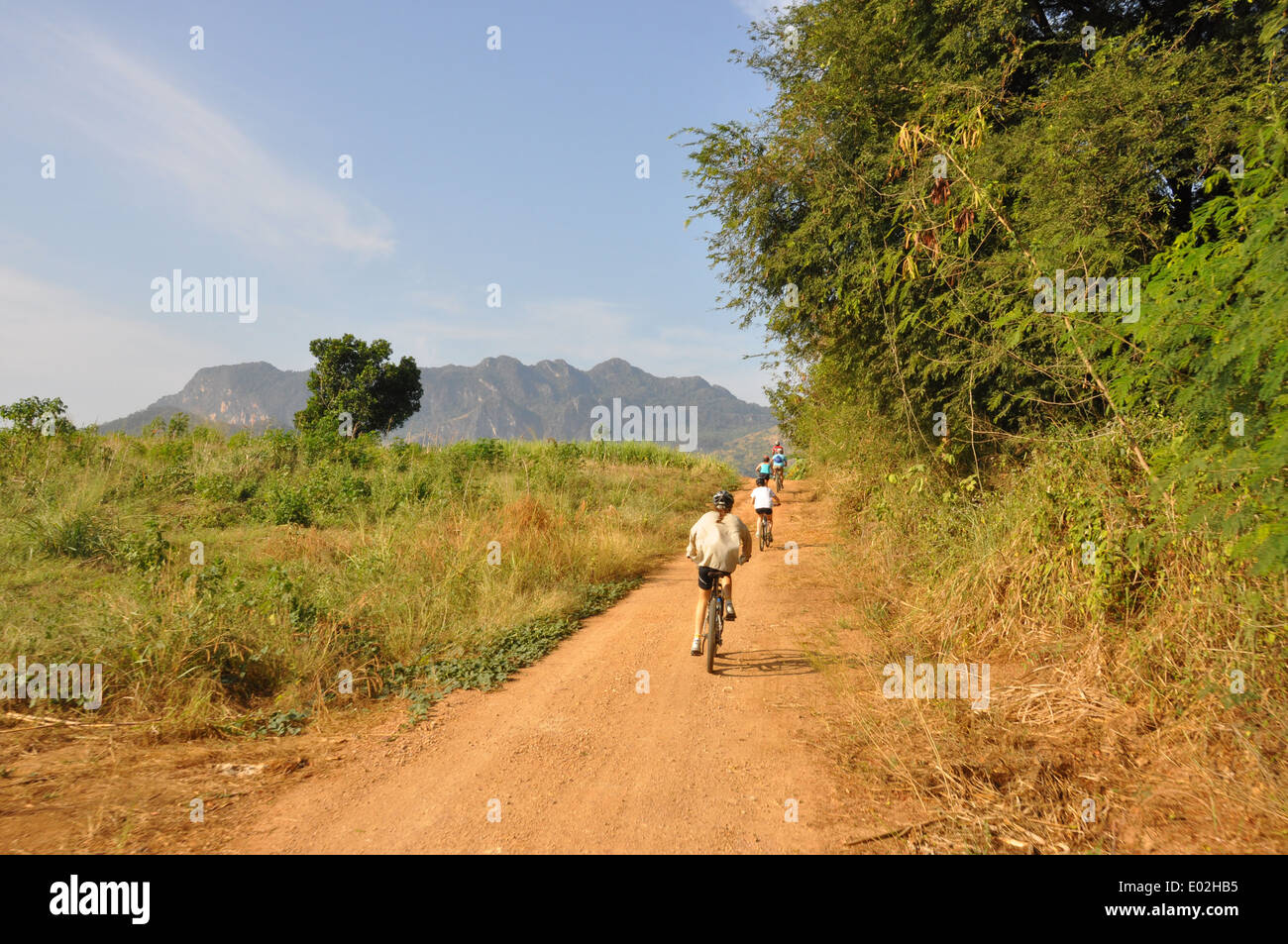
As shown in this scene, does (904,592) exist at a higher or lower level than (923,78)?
lower

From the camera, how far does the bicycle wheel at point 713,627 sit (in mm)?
6523

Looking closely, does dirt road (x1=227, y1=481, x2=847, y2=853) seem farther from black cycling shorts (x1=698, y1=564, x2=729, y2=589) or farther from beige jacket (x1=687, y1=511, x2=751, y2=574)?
beige jacket (x1=687, y1=511, x2=751, y2=574)

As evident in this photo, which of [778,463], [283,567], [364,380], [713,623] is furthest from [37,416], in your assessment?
[364,380]

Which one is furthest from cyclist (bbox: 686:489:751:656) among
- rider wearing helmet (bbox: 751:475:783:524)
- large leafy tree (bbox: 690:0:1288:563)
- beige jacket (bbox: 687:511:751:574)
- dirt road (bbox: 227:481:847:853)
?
rider wearing helmet (bbox: 751:475:783:524)

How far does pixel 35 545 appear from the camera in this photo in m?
7.76

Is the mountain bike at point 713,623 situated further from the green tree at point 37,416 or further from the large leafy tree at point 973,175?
the green tree at point 37,416

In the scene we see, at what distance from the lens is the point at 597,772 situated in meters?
4.47

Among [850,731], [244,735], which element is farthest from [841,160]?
[244,735]

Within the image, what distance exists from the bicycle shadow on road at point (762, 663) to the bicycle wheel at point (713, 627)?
0.18 meters

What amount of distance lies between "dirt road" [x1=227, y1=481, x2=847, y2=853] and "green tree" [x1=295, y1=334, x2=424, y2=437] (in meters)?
50.6

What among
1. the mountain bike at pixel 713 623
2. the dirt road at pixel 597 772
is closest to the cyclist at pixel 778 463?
the dirt road at pixel 597 772

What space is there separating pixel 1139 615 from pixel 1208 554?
717 mm

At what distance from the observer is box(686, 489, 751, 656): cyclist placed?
6855 millimetres
